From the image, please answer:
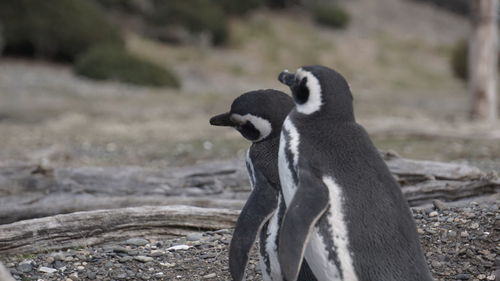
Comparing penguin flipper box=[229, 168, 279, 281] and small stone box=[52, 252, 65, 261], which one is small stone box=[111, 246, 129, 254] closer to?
small stone box=[52, 252, 65, 261]

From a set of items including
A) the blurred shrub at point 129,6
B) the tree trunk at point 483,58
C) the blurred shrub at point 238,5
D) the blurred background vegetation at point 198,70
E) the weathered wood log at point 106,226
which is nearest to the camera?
the weathered wood log at point 106,226

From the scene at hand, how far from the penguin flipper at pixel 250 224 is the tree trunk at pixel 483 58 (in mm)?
9784

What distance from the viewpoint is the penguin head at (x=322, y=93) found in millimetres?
2617

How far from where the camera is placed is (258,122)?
117 inches

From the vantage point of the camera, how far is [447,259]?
328 cm

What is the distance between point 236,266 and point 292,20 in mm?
27300

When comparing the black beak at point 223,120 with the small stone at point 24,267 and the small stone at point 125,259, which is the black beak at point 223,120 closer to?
the small stone at point 125,259

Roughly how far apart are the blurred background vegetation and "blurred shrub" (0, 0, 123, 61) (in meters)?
0.04

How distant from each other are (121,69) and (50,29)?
3567 mm

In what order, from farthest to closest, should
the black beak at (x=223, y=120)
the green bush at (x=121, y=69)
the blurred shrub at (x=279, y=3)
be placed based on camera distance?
the blurred shrub at (x=279, y=3), the green bush at (x=121, y=69), the black beak at (x=223, y=120)

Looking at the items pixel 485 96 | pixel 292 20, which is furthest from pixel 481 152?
pixel 292 20

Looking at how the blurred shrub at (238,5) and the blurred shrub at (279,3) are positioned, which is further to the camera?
the blurred shrub at (279,3)

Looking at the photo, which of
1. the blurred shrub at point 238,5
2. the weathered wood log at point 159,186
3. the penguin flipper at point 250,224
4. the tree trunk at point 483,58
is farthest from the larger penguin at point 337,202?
the blurred shrub at point 238,5

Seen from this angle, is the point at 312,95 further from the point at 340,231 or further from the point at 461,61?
the point at 461,61
